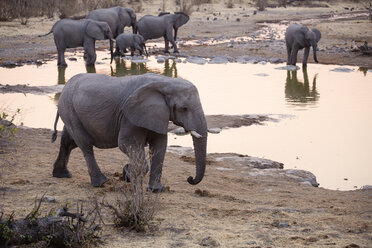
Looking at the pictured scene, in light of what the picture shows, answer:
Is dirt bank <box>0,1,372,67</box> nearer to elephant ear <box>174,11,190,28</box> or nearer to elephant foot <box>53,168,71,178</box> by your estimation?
elephant ear <box>174,11,190,28</box>


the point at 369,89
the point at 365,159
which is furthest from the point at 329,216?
the point at 369,89

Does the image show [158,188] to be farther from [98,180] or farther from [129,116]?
[129,116]

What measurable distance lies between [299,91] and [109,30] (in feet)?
26.0

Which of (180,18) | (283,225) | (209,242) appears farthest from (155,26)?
(209,242)

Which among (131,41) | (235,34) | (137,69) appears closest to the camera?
(137,69)

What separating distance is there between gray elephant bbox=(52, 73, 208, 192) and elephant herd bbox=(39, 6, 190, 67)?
12692 millimetres

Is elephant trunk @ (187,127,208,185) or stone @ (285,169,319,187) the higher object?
elephant trunk @ (187,127,208,185)

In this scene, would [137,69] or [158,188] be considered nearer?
[158,188]

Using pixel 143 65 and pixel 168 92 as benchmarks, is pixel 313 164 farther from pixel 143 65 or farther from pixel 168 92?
pixel 143 65

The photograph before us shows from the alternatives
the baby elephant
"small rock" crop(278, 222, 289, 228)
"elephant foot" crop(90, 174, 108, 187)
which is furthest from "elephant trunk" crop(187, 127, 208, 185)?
the baby elephant

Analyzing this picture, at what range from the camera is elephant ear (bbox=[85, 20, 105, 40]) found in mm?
19319

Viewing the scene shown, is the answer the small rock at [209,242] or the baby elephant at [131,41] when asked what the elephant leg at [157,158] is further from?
the baby elephant at [131,41]

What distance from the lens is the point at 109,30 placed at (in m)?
20.2

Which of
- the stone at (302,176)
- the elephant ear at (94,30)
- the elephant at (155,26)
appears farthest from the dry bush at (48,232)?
the elephant at (155,26)
